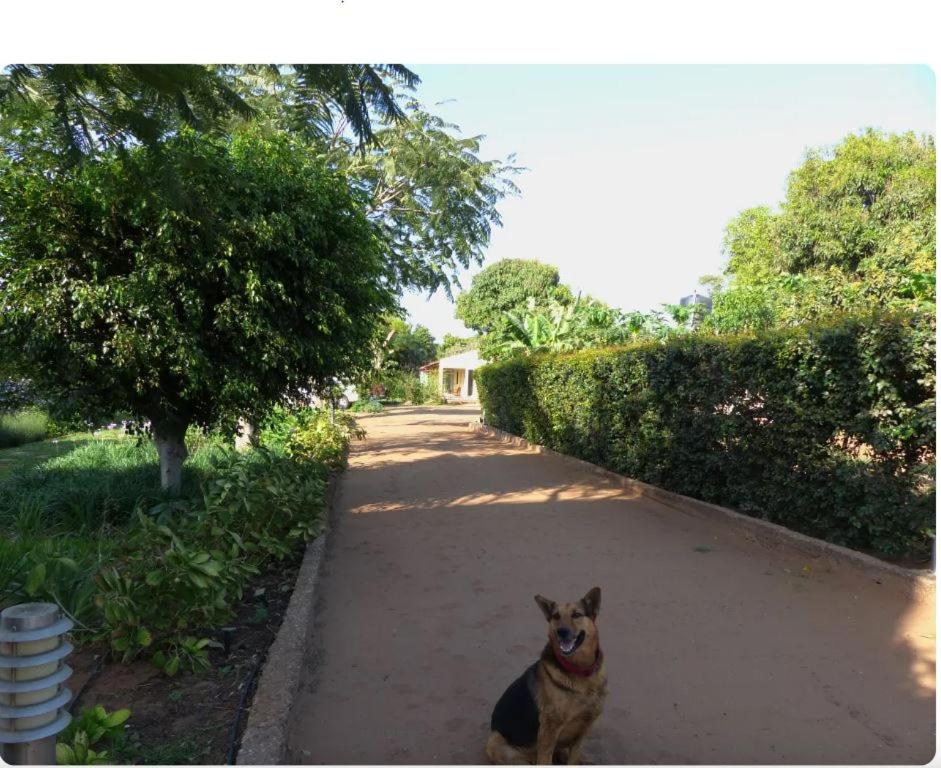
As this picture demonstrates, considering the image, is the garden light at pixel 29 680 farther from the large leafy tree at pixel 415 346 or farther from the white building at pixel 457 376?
the large leafy tree at pixel 415 346

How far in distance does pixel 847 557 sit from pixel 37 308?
761cm

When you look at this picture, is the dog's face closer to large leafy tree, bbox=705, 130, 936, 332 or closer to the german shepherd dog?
the german shepherd dog

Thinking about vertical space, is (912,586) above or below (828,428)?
below

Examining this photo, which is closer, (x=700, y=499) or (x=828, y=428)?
(x=828, y=428)

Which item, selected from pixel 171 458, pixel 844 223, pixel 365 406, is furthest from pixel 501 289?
pixel 171 458

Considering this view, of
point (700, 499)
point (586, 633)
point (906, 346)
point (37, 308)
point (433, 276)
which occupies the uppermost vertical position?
point (433, 276)

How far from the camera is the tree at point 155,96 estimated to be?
9.20 feet

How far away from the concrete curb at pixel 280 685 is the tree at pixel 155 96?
2.99 m

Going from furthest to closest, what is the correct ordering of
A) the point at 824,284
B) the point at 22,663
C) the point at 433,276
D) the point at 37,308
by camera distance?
1. the point at 824,284
2. the point at 433,276
3. the point at 37,308
4. the point at 22,663

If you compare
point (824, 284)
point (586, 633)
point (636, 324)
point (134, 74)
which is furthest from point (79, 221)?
point (824, 284)

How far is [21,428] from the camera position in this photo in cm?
1811

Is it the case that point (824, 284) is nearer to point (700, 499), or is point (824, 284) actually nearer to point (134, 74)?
point (700, 499)

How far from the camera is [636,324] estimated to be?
18.7 meters

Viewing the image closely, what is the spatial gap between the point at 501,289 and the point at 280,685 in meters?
51.8
